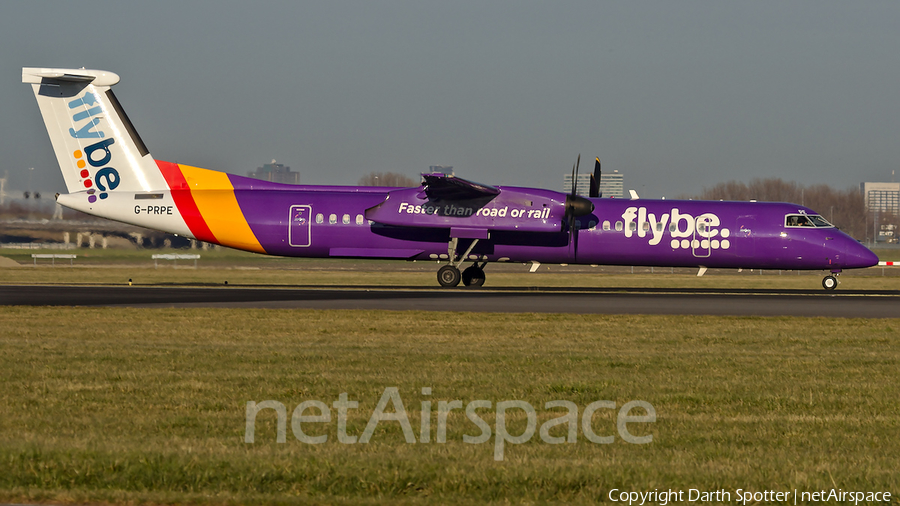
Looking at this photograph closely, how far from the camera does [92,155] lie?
31.4m

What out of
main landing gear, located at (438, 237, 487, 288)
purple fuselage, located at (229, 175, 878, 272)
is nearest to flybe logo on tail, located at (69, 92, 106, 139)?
purple fuselage, located at (229, 175, 878, 272)

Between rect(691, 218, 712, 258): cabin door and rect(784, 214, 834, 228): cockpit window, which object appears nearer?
rect(691, 218, 712, 258): cabin door

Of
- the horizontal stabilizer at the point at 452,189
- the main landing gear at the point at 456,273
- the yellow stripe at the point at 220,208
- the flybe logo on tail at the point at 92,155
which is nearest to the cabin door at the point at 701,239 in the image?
the horizontal stabilizer at the point at 452,189

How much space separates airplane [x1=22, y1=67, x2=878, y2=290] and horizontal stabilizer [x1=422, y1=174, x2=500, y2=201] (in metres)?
0.06

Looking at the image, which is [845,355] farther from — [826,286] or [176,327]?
[826,286]

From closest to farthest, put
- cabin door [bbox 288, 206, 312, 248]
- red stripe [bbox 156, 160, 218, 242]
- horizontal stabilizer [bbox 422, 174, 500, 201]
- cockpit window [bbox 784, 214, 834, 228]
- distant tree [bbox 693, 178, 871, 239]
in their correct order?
horizontal stabilizer [bbox 422, 174, 500, 201] < cockpit window [bbox 784, 214, 834, 228] < red stripe [bbox 156, 160, 218, 242] < cabin door [bbox 288, 206, 312, 248] < distant tree [bbox 693, 178, 871, 239]

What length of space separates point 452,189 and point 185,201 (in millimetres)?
9750

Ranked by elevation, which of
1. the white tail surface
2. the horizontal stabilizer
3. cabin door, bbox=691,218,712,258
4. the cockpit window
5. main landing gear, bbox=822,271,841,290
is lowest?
main landing gear, bbox=822,271,841,290

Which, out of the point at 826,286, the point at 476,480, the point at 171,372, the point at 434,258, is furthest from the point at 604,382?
the point at 826,286

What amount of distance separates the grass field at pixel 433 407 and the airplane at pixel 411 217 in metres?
12.1

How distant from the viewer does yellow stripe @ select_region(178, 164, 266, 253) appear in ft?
103

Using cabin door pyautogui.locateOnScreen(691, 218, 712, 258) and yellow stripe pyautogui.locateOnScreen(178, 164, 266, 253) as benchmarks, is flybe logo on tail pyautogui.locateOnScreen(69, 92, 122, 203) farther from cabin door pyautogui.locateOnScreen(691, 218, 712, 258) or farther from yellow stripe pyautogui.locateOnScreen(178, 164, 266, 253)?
cabin door pyautogui.locateOnScreen(691, 218, 712, 258)

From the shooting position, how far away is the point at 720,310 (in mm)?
22516

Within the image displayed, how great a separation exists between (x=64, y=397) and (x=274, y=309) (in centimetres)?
1192
